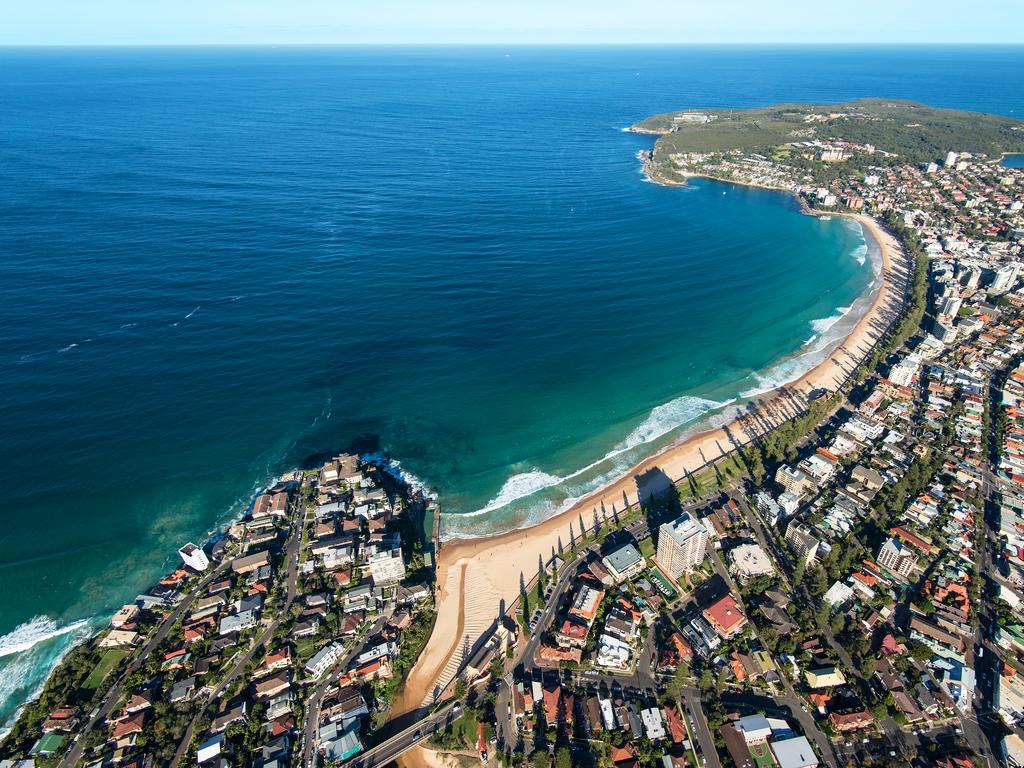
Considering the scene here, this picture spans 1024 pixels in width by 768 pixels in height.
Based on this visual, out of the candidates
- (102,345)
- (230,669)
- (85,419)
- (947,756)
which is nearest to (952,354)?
(947,756)

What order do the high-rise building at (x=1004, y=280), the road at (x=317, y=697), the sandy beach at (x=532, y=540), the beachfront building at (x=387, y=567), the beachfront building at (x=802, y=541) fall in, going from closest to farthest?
the road at (x=317, y=697)
the sandy beach at (x=532, y=540)
the beachfront building at (x=387, y=567)
the beachfront building at (x=802, y=541)
the high-rise building at (x=1004, y=280)

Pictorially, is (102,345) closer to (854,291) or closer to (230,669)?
(230,669)

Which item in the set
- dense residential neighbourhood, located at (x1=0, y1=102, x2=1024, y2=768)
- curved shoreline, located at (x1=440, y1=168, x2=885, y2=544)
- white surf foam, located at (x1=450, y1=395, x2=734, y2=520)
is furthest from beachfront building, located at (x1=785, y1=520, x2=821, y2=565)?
white surf foam, located at (x1=450, y1=395, x2=734, y2=520)

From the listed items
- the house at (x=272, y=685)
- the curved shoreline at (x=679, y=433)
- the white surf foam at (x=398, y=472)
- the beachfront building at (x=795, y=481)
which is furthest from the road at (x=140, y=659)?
the beachfront building at (x=795, y=481)

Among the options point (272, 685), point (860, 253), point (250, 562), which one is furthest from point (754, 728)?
point (860, 253)

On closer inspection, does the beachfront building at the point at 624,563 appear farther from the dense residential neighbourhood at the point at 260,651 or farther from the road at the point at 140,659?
the road at the point at 140,659

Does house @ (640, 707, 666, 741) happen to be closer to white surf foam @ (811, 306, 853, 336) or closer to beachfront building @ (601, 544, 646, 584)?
beachfront building @ (601, 544, 646, 584)

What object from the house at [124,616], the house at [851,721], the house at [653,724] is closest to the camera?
the house at [653,724]
